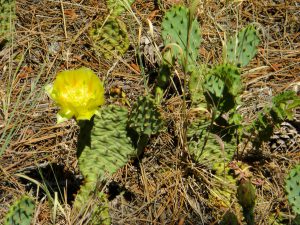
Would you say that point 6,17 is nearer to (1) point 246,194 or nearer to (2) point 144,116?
(2) point 144,116

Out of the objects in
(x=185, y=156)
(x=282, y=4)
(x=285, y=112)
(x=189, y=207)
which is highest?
(x=282, y=4)

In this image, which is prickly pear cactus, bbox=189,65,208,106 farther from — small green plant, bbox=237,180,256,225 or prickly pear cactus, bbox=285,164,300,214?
small green plant, bbox=237,180,256,225

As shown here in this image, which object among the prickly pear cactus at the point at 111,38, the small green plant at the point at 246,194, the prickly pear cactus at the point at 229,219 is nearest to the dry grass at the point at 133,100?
the prickly pear cactus at the point at 111,38

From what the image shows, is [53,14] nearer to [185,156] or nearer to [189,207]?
[185,156]

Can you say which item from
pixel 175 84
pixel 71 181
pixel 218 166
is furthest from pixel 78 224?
pixel 175 84

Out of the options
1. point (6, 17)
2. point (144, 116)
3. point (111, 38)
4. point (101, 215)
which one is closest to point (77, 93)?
point (144, 116)
